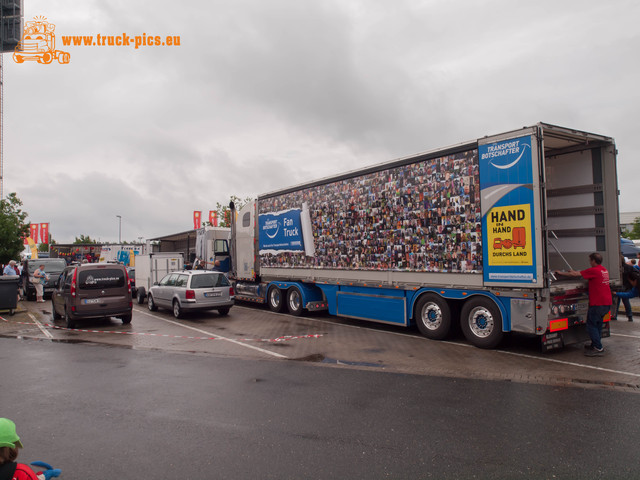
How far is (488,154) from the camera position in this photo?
8578mm

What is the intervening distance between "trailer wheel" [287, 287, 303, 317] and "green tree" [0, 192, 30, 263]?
1932 centimetres

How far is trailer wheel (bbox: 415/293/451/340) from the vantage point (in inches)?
376

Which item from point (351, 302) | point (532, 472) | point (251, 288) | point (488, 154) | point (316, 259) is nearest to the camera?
point (532, 472)

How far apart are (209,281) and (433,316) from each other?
23.6 ft

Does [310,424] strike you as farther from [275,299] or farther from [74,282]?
[275,299]

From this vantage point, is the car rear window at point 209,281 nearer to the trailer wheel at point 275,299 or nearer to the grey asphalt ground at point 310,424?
the trailer wheel at point 275,299

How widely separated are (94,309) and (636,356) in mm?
12474

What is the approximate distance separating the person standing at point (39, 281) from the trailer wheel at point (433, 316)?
55.6ft

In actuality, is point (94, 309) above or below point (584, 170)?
below

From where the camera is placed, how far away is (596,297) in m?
8.02

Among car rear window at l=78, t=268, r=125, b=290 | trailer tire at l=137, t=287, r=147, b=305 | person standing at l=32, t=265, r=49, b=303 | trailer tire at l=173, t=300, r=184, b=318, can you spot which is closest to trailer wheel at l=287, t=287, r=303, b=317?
trailer tire at l=173, t=300, r=184, b=318

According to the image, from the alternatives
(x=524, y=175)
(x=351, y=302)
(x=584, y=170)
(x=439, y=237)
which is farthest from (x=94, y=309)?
(x=584, y=170)

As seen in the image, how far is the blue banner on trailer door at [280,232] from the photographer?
13.9 metres

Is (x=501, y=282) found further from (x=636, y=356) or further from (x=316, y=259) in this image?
(x=316, y=259)
